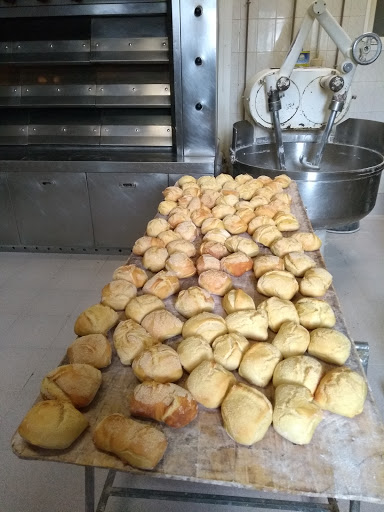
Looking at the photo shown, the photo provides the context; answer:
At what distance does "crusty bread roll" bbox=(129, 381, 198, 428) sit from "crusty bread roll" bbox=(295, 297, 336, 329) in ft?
1.17

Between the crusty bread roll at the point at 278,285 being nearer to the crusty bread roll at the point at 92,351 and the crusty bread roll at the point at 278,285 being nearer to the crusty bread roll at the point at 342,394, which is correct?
the crusty bread roll at the point at 342,394

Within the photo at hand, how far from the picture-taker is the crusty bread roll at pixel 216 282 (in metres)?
1.06

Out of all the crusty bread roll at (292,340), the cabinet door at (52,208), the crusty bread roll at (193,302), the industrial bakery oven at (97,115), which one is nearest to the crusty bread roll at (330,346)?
the crusty bread roll at (292,340)

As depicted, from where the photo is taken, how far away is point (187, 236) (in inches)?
53.1

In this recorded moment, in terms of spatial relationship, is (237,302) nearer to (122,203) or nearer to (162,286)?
(162,286)

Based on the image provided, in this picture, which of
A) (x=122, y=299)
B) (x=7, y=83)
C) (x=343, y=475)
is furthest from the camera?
(x=7, y=83)

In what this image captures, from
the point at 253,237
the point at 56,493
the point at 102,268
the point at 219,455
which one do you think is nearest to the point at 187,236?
the point at 253,237

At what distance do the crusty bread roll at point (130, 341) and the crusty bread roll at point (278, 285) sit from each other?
0.33 meters

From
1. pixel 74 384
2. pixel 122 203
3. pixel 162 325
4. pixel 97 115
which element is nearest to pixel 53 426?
pixel 74 384

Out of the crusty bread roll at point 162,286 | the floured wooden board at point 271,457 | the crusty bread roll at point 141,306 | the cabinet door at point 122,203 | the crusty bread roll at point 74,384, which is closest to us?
the floured wooden board at point 271,457

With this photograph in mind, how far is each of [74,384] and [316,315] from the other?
0.57 meters

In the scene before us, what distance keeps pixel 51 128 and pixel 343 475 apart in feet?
11.4

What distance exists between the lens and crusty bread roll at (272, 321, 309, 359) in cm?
83

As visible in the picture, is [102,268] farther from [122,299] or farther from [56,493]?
[122,299]
